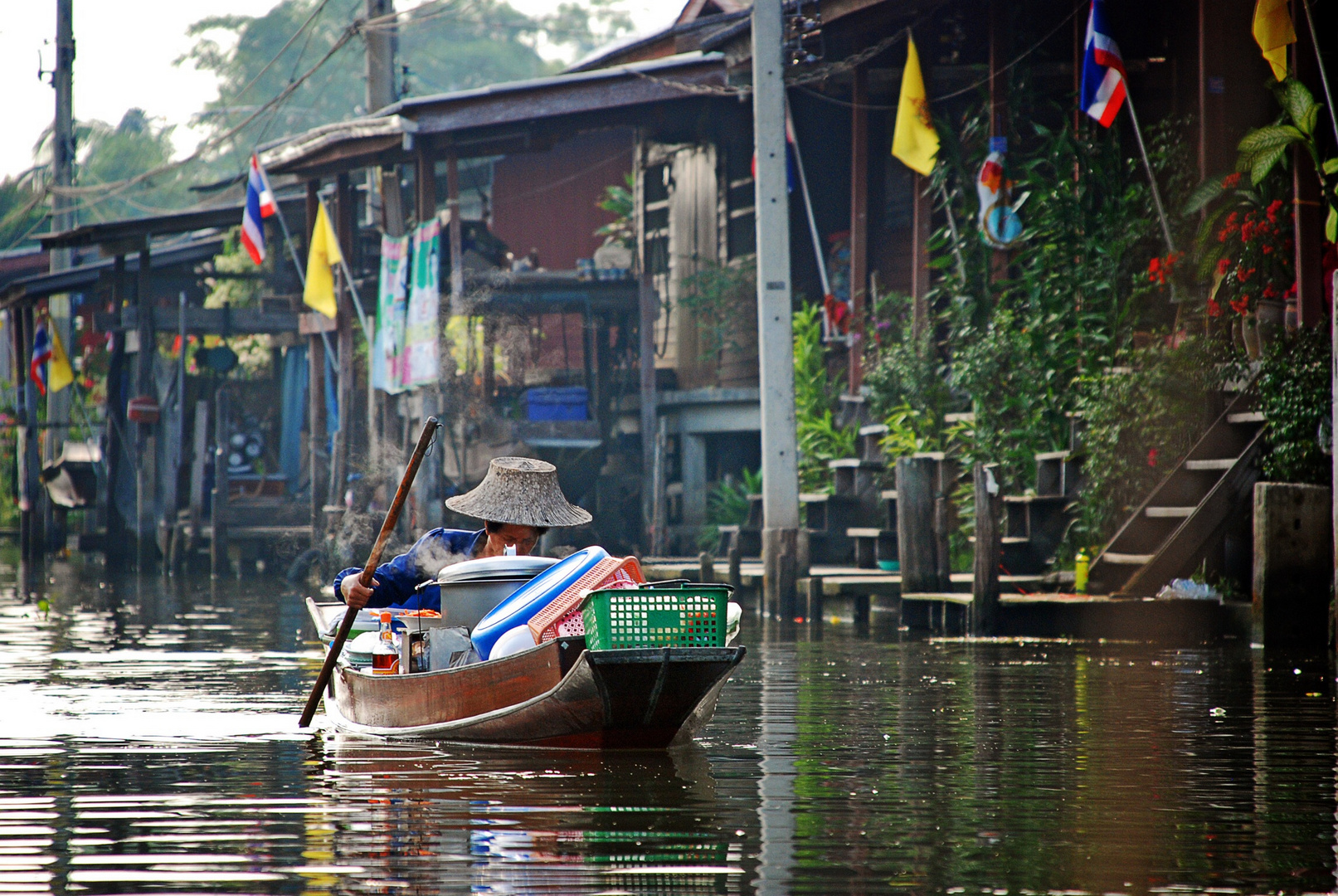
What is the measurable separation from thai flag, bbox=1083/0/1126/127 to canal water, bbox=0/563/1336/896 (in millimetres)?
5221

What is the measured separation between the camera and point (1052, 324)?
51.1 feet

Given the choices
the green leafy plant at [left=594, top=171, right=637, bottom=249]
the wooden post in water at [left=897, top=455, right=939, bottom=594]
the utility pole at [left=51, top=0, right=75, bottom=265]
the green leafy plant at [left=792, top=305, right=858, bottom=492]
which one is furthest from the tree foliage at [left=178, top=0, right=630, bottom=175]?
the wooden post in water at [left=897, top=455, right=939, bottom=594]

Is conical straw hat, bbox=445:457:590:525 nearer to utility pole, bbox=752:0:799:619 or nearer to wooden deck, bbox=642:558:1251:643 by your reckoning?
wooden deck, bbox=642:558:1251:643

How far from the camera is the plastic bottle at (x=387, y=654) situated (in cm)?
894

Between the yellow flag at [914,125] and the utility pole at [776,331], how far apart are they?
5.98ft

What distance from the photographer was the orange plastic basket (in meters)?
7.82

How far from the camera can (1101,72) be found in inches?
596

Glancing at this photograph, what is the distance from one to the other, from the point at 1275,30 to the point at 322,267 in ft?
41.7

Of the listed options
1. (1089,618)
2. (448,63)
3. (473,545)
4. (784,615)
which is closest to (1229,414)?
(1089,618)

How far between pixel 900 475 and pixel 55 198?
931 inches

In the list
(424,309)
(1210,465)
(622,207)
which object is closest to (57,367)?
(622,207)

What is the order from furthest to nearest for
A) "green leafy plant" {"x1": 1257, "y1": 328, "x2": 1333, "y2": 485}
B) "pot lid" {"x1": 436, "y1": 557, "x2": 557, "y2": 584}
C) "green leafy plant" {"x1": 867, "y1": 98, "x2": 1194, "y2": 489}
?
"green leafy plant" {"x1": 867, "y1": 98, "x2": 1194, "y2": 489}, "green leafy plant" {"x1": 1257, "y1": 328, "x2": 1333, "y2": 485}, "pot lid" {"x1": 436, "y1": 557, "x2": 557, "y2": 584}

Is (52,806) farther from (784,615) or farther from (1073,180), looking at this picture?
(1073,180)

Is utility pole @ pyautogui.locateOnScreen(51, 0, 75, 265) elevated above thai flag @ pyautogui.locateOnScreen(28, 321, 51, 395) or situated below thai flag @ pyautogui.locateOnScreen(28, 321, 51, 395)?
above
